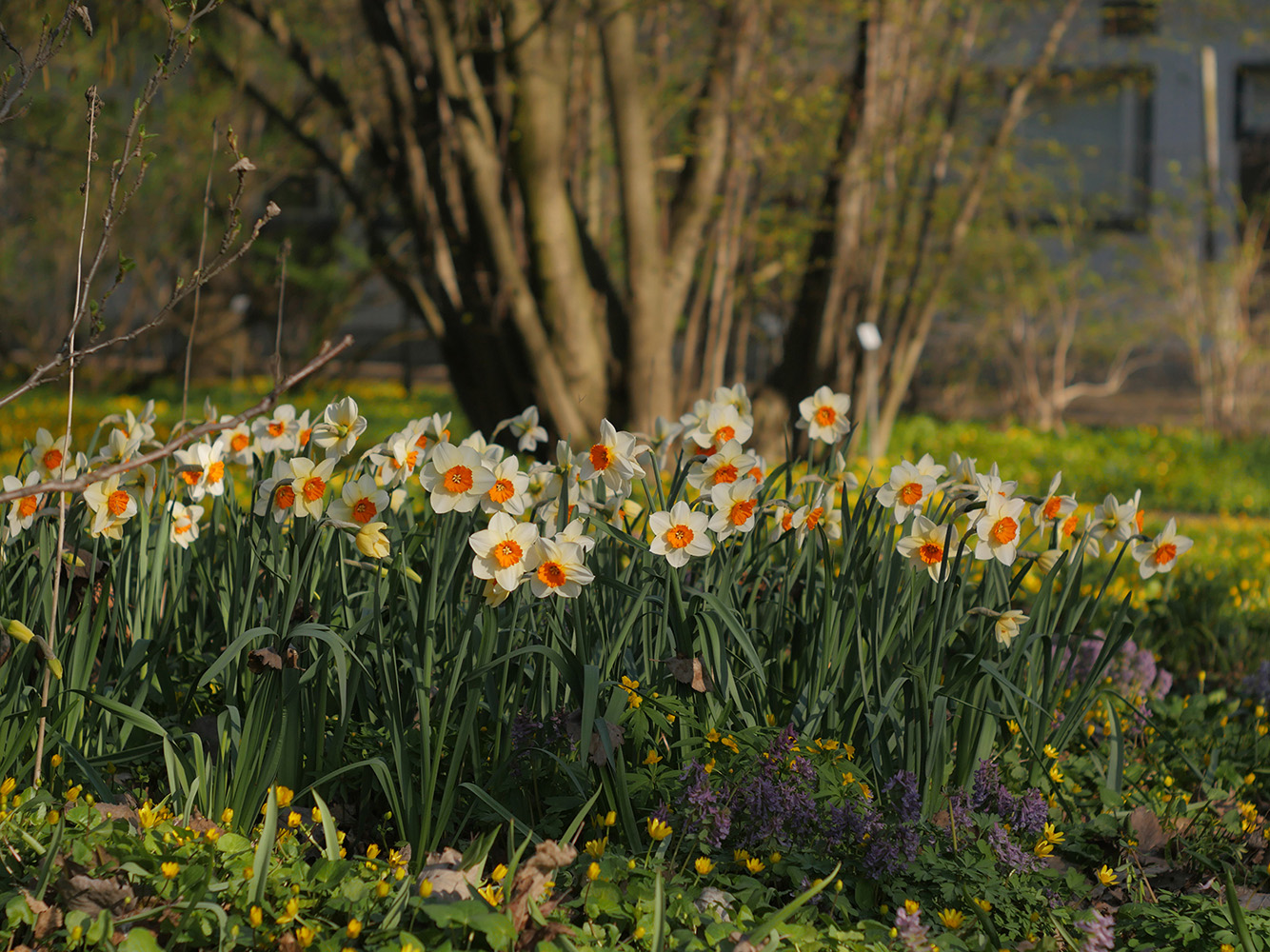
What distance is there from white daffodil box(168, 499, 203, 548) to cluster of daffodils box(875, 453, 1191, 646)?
4.93ft

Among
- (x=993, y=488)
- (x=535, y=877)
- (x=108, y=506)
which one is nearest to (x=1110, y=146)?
(x=993, y=488)

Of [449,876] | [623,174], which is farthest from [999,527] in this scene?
[623,174]

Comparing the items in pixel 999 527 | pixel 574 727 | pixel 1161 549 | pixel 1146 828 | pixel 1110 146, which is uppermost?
pixel 1110 146

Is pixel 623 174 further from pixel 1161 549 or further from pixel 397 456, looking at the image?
pixel 1161 549

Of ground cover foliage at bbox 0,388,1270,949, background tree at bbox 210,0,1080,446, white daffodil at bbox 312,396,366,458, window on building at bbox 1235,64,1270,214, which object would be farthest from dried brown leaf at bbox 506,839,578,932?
window on building at bbox 1235,64,1270,214

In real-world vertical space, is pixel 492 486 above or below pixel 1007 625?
above

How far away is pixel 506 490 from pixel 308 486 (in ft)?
1.27

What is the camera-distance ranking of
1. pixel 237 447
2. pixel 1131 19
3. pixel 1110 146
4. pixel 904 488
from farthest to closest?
pixel 1110 146 → pixel 1131 19 → pixel 237 447 → pixel 904 488

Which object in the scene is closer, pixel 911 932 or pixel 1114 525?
pixel 911 932

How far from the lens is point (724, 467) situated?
233cm

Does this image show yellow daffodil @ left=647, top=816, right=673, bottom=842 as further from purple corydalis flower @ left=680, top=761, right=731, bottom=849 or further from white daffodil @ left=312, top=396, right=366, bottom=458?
white daffodil @ left=312, top=396, right=366, bottom=458

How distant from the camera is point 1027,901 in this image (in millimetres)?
1964

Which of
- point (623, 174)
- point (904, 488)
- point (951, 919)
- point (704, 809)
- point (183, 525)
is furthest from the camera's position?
point (623, 174)

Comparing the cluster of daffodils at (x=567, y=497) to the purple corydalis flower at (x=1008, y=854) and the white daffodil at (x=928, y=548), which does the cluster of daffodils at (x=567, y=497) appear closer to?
the white daffodil at (x=928, y=548)
